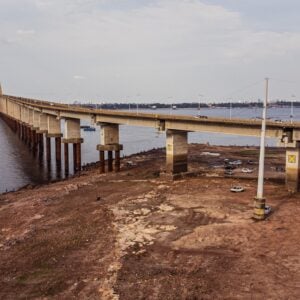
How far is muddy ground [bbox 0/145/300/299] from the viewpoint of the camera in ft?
61.6

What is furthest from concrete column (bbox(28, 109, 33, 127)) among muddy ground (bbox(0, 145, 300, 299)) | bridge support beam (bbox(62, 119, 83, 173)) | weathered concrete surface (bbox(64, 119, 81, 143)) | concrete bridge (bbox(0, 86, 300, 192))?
muddy ground (bbox(0, 145, 300, 299))

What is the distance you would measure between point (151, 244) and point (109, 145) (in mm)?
33281

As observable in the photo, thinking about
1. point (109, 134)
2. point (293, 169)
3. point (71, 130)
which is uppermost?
point (109, 134)

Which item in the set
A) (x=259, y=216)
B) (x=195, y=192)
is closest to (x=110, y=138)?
(x=195, y=192)

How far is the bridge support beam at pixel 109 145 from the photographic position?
2219 inches

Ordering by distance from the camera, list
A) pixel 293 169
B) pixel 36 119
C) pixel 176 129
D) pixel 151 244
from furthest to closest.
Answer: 1. pixel 36 119
2. pixel 176 129
3. pixel 293 169
4. pixel 151 244

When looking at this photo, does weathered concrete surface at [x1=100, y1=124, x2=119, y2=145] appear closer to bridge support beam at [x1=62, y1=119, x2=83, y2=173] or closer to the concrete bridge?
the concrete bridge

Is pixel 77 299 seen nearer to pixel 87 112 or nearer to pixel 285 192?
pixel 285 192

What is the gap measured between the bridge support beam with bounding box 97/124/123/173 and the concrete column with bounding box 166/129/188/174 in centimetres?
1092

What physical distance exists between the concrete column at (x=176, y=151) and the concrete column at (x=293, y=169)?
13.0 metres

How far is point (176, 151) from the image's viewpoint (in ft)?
155

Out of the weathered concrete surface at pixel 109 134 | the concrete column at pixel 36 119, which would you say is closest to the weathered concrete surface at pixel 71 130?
the weathered concrete surface at pixel 109 134

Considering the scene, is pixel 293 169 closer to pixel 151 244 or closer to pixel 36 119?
pixel 151 244

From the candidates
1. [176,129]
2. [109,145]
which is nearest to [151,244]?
[176,129]
